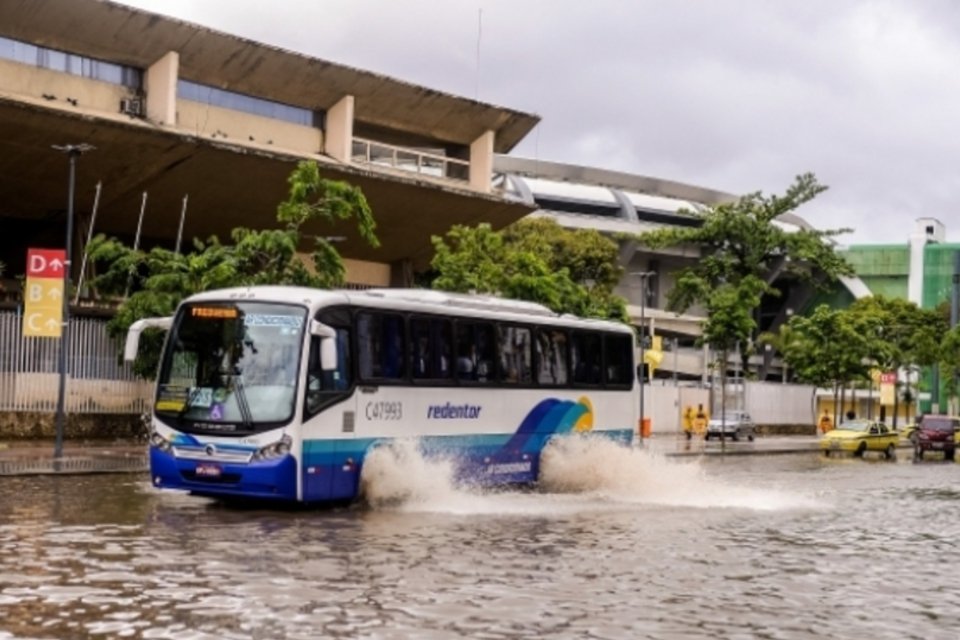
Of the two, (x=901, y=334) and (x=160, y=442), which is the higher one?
(x=901, y=334)

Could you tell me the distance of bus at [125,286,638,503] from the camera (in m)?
18.9

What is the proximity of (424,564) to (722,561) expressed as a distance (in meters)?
3.26

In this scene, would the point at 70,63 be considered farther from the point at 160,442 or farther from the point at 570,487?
the point at 160,442

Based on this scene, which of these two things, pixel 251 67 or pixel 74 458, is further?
pixel 251 67

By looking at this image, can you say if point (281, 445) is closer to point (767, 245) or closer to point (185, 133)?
point (185, 133)

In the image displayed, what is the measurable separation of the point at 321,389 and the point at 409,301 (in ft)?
8.56

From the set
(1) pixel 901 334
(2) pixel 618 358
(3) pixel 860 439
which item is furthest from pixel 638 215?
(2) pixel 618 358

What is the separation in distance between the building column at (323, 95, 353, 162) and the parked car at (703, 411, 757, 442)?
19.8 metres

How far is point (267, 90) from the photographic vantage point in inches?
1993

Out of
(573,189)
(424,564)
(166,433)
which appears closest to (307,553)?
(424,564)

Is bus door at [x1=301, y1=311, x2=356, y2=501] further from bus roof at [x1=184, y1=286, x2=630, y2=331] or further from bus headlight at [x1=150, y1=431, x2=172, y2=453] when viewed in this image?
bus headlight at [x1=150, y1=431, x2=172, y2=453]

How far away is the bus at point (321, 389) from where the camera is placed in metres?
18.9

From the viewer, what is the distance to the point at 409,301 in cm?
2130

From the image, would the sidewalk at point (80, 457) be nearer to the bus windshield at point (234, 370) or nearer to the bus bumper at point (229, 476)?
the bus bumper at point (229, 476)
